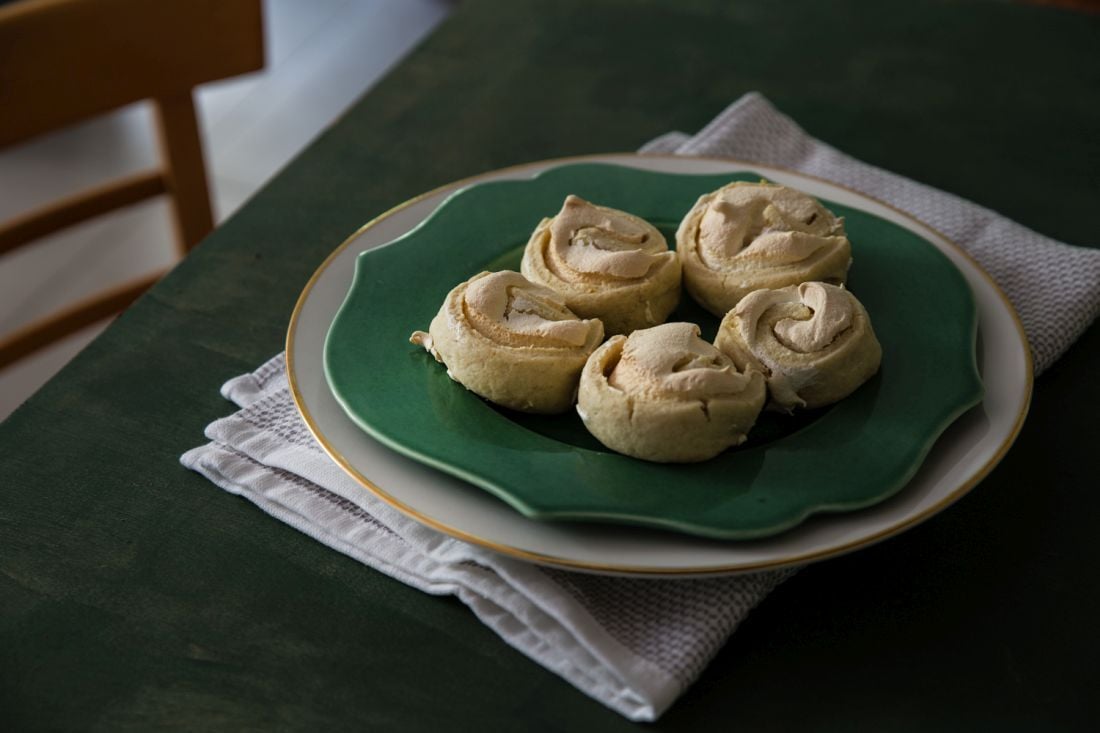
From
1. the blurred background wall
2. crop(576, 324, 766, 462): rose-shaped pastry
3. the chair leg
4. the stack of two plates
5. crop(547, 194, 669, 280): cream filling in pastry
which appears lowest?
the blurred background wall

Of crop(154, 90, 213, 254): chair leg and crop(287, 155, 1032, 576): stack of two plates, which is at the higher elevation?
crop(287, 155, 1032, 576): stack of two plates

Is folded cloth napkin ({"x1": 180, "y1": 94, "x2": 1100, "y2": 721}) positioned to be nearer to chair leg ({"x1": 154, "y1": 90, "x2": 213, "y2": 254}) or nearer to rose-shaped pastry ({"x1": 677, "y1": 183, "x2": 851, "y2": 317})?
rose-shaped pastry ({"x1": 677, "y1": 183, "x2": 851, "y2": 317})

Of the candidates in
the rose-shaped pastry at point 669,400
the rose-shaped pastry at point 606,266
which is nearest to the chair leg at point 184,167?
the rose-shaped pastry at point 606,266

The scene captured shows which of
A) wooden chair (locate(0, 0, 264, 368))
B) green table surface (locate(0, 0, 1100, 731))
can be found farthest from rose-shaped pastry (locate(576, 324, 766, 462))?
wooden chair (locate(0, 0, 264, 368))

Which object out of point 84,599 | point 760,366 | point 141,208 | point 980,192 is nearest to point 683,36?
point 980,192

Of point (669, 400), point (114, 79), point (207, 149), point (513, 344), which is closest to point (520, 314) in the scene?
point (513, 344)

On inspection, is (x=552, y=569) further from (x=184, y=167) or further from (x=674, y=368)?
(x=184, y=167)

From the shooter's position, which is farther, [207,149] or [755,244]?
[207,149]
